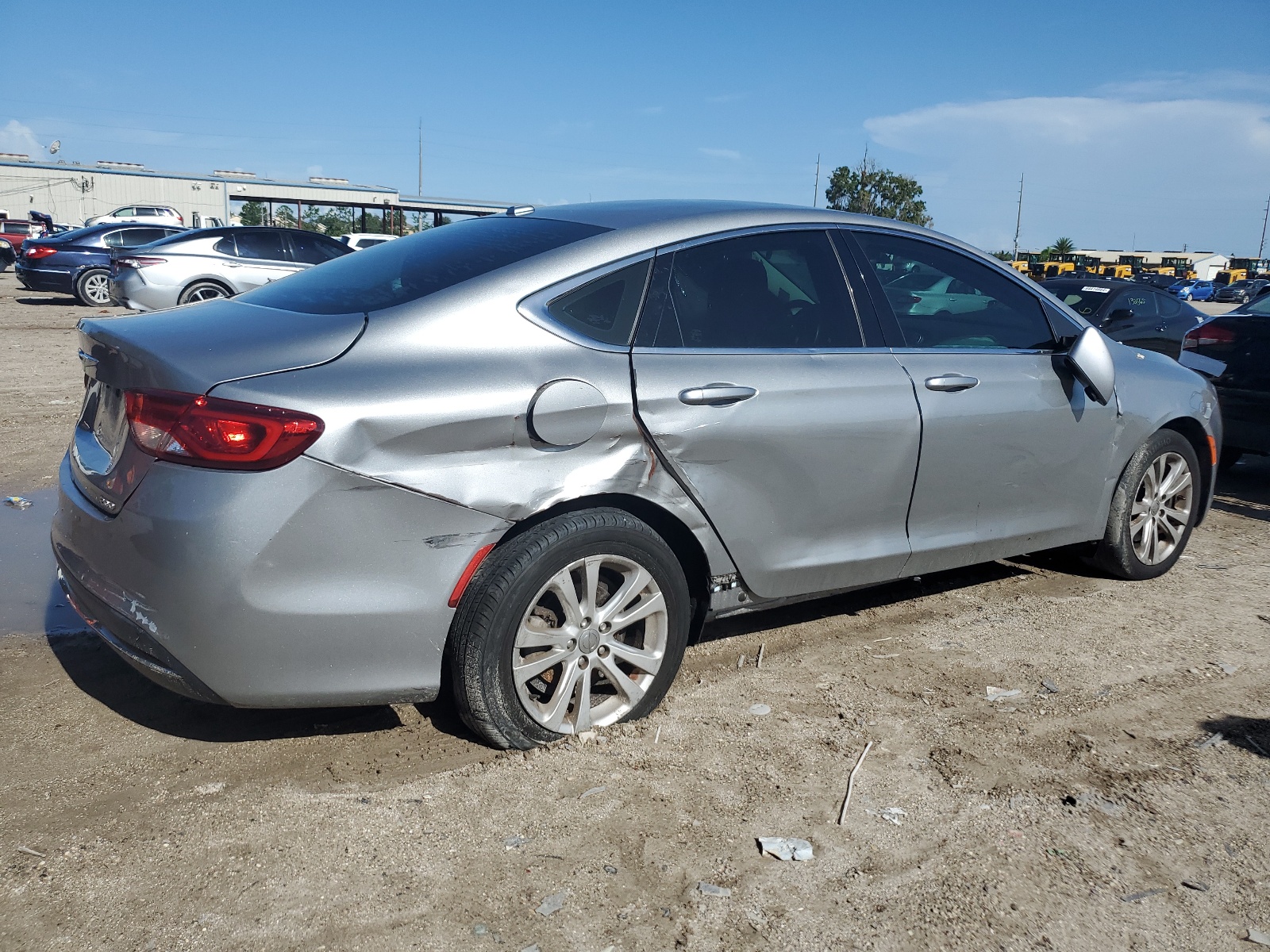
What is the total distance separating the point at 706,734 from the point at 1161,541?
9.89 ft

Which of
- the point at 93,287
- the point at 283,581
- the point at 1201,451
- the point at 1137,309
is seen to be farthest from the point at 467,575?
the point at 93,287

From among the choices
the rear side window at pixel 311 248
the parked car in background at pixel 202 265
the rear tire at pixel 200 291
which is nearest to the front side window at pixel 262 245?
the parked car in background at pixel 202 265

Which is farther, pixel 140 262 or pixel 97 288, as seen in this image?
pixel 97 288

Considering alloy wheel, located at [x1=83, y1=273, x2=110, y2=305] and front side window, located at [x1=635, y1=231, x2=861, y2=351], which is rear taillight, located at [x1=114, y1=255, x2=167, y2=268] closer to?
alloy wheel, located at [x1=83, y1=273, x2=110, y2=305]

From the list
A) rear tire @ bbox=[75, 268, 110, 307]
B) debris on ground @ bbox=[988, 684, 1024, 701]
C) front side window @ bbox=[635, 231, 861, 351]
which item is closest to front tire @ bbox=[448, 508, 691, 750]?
front side window @ bbox=[635, 231, 861, 351]

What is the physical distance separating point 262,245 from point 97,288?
676cm

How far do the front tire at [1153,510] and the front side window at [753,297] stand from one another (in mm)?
1882

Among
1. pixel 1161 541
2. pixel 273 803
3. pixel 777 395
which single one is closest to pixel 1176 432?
pixel 1161 541

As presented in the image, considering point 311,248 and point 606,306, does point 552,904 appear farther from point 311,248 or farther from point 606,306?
point 311,248

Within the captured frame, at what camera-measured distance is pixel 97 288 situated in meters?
18.9

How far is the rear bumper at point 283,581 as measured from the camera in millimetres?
2586

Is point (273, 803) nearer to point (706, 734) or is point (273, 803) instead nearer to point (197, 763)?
point (197, 763)

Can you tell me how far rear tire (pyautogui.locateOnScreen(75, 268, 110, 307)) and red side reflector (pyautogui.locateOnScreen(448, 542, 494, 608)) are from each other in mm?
18602

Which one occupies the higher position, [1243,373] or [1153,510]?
[1243,373]
